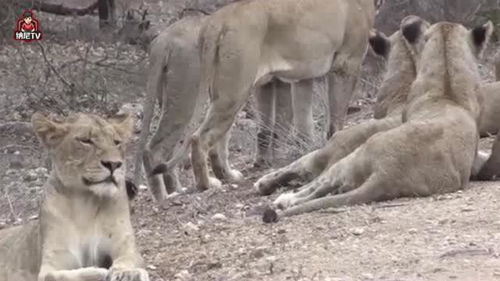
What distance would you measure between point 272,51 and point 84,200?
4243 mm

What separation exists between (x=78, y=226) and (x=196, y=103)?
13.6 feet

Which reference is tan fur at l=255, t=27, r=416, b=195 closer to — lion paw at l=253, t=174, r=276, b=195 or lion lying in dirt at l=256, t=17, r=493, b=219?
lion paw at l=253, t=174, r=276, b=195

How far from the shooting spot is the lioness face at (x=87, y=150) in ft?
19.6

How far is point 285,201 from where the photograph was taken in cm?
792

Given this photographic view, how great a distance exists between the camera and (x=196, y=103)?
10.3 m

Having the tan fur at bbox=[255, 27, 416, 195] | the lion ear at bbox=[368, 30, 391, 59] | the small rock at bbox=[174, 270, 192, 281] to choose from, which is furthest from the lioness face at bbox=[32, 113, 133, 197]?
the lion ear at bbox=[368, 30, 391, 59]

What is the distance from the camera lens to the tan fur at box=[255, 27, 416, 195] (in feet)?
27.9

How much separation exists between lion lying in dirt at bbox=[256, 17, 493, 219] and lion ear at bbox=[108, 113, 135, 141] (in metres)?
1.49

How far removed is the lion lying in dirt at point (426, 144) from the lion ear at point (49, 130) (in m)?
1.79

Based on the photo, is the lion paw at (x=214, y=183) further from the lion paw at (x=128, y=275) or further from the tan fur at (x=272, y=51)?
the lion paw at (x=128, y=275)

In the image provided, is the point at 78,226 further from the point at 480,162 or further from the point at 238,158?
the point at 238,158

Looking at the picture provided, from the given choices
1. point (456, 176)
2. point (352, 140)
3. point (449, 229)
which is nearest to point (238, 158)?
point (352, 140)

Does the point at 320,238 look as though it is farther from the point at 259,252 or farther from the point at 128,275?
the point at 128,275

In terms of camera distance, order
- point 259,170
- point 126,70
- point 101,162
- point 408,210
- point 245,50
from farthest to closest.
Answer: point 126,70 < point 259,170 < point 245,50 < point 408,210 < point 101,162
